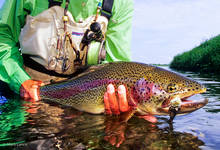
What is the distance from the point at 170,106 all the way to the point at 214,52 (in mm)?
13896

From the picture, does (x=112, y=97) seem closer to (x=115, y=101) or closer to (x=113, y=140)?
(x=115, y=101)

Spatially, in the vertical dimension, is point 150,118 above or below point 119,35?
below

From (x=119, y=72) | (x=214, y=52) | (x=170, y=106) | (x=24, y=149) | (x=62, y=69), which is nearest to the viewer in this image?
(x=24, y=149)

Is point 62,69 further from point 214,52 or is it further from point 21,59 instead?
point 214,52

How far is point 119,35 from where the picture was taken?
161 inches

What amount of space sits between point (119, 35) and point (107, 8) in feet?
2.12

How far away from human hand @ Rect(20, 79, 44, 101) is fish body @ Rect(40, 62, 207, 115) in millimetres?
218

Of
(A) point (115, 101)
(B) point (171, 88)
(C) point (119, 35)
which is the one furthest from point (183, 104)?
(C) point (119, 35)

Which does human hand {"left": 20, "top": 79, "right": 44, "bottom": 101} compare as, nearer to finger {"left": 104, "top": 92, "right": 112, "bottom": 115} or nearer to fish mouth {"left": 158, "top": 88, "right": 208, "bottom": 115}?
finger {"left": 104, "top": 92, "right": 112, "bottom": 115}

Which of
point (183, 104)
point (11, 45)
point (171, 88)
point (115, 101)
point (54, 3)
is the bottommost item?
point (115, 101)

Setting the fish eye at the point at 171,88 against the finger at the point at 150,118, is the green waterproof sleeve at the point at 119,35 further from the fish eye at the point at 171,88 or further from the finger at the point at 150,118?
the fish eye at the point at 171,88

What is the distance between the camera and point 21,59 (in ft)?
12.0

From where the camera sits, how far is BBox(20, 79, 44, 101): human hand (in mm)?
3094

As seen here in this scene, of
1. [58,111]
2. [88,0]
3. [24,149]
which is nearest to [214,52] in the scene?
[88,0]
